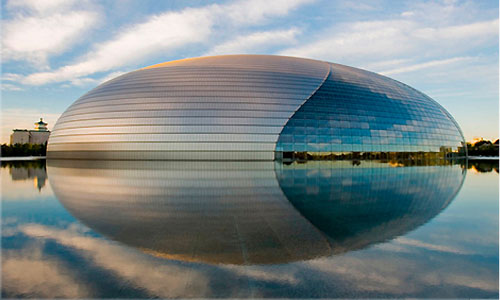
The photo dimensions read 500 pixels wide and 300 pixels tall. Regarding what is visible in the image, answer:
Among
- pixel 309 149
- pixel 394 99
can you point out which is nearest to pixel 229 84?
pixel 309 149

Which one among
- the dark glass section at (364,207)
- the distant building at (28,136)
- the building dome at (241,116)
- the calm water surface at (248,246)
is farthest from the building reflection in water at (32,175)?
the distant building at (28,136)

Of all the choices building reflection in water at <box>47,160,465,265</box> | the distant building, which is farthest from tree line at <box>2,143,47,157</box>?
building reflection in water at <box>47,160,465,265</box>

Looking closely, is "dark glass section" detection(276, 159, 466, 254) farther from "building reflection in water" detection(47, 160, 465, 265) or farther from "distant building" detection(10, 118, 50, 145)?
"distant building" detection(10, 118, 50, 145)

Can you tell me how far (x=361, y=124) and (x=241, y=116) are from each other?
11.9 meters

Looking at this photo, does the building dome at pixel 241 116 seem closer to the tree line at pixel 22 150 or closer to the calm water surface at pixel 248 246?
the calm water surface at pixel 248 246

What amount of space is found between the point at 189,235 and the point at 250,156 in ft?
71.8

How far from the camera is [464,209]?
8383 mm

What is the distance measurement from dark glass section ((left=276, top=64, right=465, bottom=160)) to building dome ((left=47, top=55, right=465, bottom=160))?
0.10 meters

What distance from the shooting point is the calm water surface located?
3.77m

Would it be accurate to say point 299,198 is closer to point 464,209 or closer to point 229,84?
point 464,209

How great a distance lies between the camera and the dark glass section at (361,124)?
2869 centimetres

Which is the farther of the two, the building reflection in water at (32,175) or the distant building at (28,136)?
the distant building at (28,136)

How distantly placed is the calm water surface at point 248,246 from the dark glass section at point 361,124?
62.7ft

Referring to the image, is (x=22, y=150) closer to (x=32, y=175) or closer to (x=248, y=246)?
(x=32, y=175)
